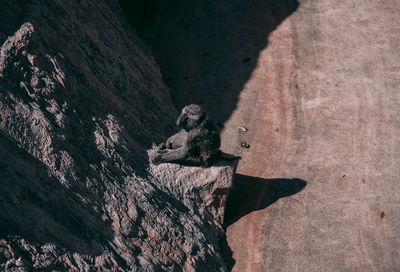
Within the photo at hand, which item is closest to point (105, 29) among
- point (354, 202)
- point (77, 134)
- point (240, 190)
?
point (77, 134)

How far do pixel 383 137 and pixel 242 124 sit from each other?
357 cm

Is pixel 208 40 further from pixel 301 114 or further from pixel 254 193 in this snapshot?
pixel 254 193

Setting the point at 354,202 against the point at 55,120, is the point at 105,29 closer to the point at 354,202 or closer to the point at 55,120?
the point at 55,120

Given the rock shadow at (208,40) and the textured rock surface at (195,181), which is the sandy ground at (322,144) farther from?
the textured rock surface at (195,181)

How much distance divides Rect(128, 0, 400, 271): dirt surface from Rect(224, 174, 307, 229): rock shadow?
0.02 meters

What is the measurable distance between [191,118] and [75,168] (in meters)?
2.54

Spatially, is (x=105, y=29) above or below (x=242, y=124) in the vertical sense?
above

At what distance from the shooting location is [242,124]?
49.3 ft

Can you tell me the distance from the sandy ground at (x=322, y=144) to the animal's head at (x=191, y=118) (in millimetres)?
2369

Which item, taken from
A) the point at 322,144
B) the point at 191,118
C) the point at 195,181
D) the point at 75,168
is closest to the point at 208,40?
the point at 322,144

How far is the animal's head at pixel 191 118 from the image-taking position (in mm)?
11734

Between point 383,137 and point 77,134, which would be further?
Answer: point 383,137

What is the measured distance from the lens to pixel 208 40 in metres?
17.8

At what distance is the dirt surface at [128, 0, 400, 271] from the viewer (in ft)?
39.8
